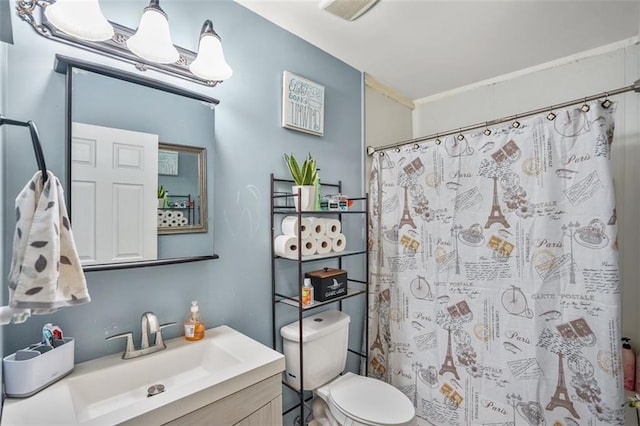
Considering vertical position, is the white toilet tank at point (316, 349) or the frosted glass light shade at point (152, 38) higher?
the frosted glass light shade at point (152, 38)

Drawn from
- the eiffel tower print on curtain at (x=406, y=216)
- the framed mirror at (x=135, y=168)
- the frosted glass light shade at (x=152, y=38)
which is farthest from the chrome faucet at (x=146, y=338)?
the eiffel tower print on curtain at (x=406, y=216)

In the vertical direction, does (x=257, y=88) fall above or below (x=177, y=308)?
above

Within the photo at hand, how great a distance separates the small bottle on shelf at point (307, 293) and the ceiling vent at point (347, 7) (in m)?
1.37

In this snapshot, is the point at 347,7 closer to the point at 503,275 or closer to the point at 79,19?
the point at 79,19

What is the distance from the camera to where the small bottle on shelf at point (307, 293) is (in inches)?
60.0

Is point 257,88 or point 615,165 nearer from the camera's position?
point 257,88

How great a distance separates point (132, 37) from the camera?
106 cm

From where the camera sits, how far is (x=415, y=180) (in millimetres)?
1907

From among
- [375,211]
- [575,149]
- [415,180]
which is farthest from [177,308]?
[575,149]

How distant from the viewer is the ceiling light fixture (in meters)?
0.91

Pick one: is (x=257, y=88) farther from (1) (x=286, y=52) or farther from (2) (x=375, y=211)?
(2) (x=375, y=211)

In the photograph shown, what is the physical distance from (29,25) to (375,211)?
1.86 metres

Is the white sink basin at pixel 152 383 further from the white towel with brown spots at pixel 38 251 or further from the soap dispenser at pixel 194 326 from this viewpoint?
the white towel with brown spots at pixel 38 251

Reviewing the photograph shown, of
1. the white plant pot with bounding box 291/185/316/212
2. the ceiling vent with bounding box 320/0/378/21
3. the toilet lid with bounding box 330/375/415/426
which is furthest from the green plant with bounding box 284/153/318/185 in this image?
the toilet lid with bounding box 330/375/415/426
